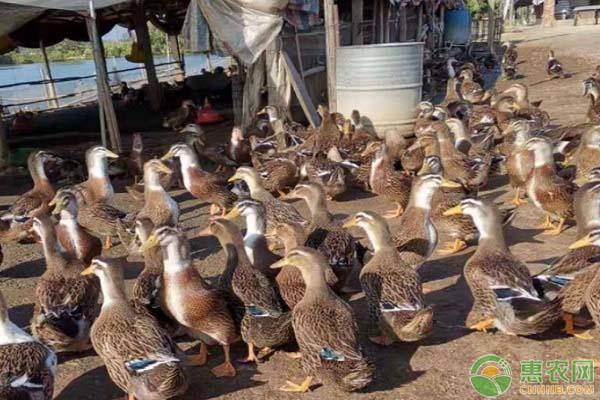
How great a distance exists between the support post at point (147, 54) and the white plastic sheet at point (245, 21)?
8.28 meters

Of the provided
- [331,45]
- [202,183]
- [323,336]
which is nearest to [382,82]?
[331,45]

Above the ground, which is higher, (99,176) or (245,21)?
(245,21)

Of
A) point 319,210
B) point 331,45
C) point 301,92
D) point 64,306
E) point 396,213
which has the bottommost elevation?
point 396,213

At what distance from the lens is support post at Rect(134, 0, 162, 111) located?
17.2 meters

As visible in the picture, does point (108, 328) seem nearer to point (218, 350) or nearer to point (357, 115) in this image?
point (218, 350)

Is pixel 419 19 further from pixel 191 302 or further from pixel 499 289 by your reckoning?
pixel 191 302

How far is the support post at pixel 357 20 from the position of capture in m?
14.2

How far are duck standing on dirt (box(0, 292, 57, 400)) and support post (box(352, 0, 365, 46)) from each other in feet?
39.4

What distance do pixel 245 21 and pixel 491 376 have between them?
759cm

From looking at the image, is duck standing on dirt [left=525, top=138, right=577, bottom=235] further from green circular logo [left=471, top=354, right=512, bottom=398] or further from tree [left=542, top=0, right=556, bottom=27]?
tree [left=542, top=0, right=556, bottom=27]

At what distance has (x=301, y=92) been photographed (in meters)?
10.8

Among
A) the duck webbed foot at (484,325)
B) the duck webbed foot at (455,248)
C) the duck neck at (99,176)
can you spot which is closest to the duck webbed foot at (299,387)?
the duck webbed foot at (484,325)

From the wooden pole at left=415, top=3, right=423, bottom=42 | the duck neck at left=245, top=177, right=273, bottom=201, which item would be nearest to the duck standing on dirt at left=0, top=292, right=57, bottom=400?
the duck neck at left=245, top=177, right=273, bottom=201

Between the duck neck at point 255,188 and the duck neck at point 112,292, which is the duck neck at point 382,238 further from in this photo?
the duck neck at point 255,188
